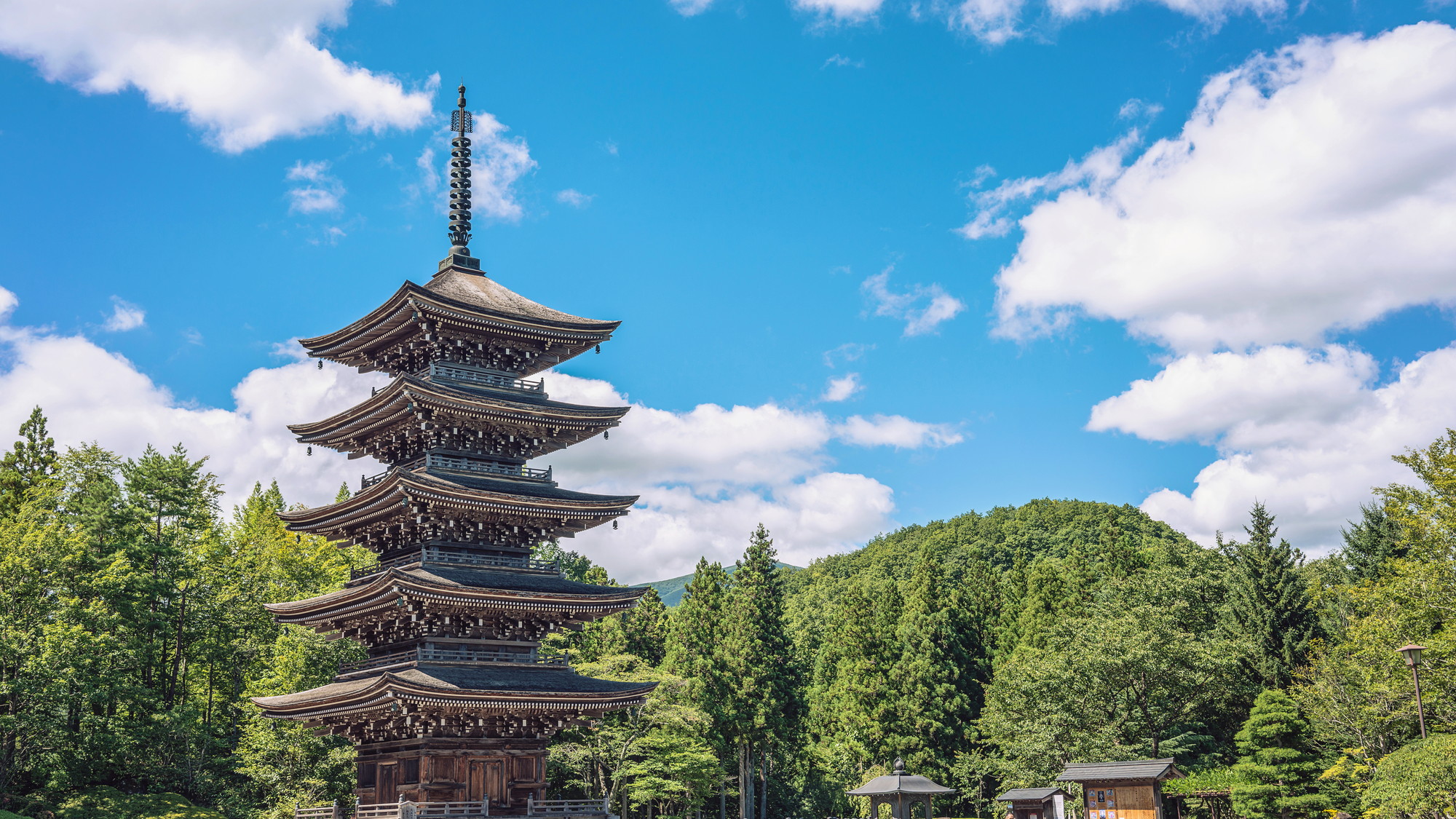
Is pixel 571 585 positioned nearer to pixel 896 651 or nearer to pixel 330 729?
pixel 330 729

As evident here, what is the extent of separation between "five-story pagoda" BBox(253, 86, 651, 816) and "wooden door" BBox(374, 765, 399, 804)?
0.07 metres

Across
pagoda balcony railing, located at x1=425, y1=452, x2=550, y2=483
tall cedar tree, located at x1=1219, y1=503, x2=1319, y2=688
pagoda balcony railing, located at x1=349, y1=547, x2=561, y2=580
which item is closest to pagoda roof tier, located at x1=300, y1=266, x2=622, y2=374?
pagoda balcony railing, located at x1=425, y1=452, x2=550, y2=483

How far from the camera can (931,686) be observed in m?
64.7

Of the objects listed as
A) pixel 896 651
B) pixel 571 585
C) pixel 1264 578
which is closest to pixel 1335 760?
pixel 1264 578

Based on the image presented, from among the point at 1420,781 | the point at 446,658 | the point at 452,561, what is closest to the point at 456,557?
the point at 452,561

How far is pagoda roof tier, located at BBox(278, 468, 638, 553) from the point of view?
107 ft

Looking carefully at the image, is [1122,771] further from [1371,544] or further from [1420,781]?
[1371,544]

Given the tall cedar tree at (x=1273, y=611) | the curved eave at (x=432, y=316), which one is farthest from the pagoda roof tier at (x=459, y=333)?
the tall cedar tree at (x=1273, y=611)

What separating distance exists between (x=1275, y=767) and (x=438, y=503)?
35.4 metres

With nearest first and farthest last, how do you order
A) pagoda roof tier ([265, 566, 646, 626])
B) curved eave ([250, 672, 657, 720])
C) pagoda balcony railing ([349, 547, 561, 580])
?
1. curved eave ([250, 672, 657, 720])
2. pagoda roof tier ([265, 566, 646, 626])
3. pagoda balcony railing ([349, 547, 561, 580])

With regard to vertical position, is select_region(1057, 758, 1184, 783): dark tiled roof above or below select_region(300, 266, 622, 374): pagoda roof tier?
below

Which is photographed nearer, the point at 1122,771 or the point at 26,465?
the point at 1122,771

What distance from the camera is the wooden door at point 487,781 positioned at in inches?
1250

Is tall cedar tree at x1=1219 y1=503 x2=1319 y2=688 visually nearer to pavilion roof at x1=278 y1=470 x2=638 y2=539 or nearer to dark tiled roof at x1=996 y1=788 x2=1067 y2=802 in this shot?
dark tiled roof at x1=996 y1=788 x2=1067 y2=802
